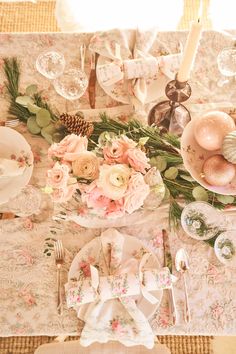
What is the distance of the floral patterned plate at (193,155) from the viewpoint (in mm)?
974

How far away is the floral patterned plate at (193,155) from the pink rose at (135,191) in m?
0.19

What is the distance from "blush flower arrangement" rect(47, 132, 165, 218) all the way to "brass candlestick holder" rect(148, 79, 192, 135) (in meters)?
0.31

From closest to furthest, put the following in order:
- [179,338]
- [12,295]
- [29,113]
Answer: [12,295] < [29,113] < [179,338]

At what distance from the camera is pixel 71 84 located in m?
1.23

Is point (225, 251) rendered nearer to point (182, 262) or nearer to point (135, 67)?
point (182, 262)

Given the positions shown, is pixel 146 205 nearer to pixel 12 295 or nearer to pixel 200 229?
pixel 200 229

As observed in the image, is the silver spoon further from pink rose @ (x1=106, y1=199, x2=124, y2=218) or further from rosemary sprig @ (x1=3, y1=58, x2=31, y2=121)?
rosemary sprig @ (x1=3, y1=58, x2=31, y2=121)

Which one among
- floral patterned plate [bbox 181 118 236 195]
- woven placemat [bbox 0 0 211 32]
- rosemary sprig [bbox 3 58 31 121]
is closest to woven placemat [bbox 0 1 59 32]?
woven placemat [bbox 0 0 211 32]

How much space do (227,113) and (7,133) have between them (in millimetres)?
643

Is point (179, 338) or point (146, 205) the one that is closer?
point (146, 205)

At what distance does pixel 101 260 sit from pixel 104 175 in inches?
14.7

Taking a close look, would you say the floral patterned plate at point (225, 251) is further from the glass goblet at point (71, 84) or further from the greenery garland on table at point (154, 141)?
the glass goblet at point (71, 84)

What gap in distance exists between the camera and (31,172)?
1.16m

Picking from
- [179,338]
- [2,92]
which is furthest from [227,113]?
[179,338]
